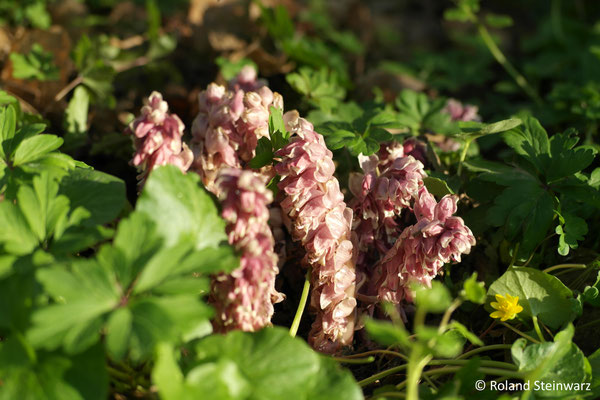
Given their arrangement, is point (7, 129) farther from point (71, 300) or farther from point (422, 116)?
point (422, 116)

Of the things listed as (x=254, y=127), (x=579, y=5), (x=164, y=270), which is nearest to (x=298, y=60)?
(x=254, y=127)

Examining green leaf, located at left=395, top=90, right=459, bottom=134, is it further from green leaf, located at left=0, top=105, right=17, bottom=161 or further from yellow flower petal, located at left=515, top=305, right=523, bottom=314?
green leaf, located at left=0, top=105, right=17, bottom=161

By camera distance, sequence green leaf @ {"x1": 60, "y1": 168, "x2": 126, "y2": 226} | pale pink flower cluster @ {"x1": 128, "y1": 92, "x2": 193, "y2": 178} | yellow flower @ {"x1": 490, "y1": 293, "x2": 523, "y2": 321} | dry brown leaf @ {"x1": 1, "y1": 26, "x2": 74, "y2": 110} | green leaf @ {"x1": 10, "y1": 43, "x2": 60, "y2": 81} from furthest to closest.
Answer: dry brown leaf @ {"x1": 1, "y1": 26, "x2": 74, "y2": 110}, green leaf @ {"x1": 10, "y1": 43, "x2": 60, "y2": 81}, yellow flower @ {"x1": 490, "y1": 293, "x2": 523, "y2": 321}, pale pink flower cluster @ {"x1": 128, "y1": 92, "x2": 193, "y2": 178}, green leaf @ {"x1": 60, "y1": 168, "x2": 126, "y2": 226}

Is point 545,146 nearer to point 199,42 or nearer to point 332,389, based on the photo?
point 332,389

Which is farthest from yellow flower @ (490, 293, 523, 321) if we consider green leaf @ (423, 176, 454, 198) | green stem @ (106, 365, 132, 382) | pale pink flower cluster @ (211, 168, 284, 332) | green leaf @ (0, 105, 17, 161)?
green leaf @ (0, 105, 17, 161)

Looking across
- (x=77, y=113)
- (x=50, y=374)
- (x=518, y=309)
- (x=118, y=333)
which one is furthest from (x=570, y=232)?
(x=77, y=113)
